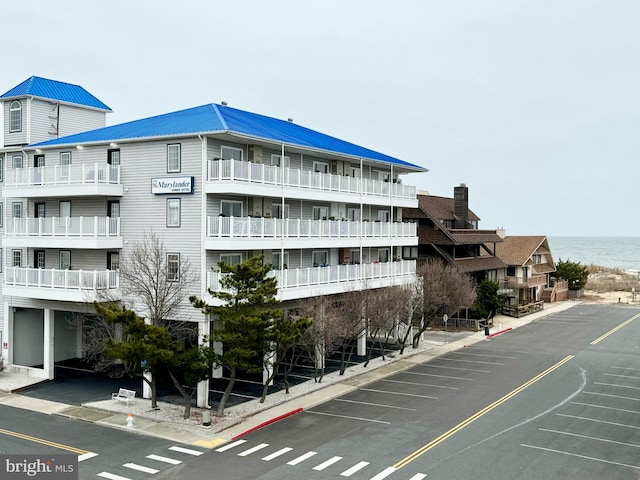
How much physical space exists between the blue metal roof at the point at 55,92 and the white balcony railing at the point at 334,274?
19192mm

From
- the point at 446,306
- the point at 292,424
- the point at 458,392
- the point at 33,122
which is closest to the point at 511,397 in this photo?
the point at 458,392

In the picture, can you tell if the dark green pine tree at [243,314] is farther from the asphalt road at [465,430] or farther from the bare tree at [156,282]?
the asphalt road at [465,430]

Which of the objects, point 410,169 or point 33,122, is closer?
point 33,122

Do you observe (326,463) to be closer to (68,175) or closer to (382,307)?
(382,307)

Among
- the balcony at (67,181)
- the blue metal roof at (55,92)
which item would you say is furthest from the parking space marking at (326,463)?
the blue metal roof at (55,92)

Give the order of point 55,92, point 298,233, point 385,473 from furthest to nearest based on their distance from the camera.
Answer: point 55,92 < point 298,233 < point 385,473

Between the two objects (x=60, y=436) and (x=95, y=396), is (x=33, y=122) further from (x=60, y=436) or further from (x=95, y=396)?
(x=60, y=436)

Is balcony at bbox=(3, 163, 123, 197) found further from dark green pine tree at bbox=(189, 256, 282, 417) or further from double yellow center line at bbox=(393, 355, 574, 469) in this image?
double yellow center line at bbox=(393, 355, 574, 469)

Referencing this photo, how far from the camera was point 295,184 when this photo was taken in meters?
34.7

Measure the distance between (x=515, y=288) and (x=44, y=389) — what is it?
2007 inches

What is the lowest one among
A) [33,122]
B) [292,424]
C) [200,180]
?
[292,424]

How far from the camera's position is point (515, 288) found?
6825cm

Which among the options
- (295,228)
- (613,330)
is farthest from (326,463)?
(613,330)

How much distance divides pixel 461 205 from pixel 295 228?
1362 inches
